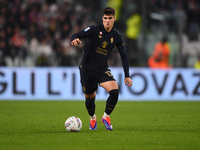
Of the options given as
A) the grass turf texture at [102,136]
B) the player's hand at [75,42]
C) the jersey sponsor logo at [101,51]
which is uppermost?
the player's hand at [75,42]

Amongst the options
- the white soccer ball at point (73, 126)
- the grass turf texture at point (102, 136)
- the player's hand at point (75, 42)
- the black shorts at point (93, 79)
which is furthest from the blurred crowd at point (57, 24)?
the player's hand at point (75, 42)

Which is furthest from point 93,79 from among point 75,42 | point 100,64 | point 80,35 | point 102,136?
point 102,136

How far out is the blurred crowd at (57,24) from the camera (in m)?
15.2

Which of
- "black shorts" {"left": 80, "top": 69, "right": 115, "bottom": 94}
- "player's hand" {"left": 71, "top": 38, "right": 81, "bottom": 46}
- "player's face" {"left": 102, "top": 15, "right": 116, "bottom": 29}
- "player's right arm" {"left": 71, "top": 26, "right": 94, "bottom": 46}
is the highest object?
"player's face" {"left": 102, "top": 15, "right": 116, "bottom": 29}

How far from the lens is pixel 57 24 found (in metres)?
16.7

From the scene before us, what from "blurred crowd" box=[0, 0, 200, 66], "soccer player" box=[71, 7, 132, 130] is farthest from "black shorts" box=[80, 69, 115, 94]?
"blurred crowd" box=[0, 0, 200, 66]

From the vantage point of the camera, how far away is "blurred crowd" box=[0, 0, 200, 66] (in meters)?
15.2

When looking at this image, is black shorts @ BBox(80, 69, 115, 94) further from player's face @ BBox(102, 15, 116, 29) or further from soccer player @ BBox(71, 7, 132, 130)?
player's face @ BBox(102, 15, 116, 29)

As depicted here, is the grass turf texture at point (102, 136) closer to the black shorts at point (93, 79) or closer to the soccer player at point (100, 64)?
the soccer player at point (100, 64)

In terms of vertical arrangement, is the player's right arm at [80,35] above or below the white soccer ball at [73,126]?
above

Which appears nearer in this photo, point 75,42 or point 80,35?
point 75,42

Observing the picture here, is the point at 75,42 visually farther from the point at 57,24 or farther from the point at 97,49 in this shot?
the point at 57,24

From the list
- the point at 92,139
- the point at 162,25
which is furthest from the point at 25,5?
the point at 92,139

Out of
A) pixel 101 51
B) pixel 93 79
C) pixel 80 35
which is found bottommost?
pixel 93 79
